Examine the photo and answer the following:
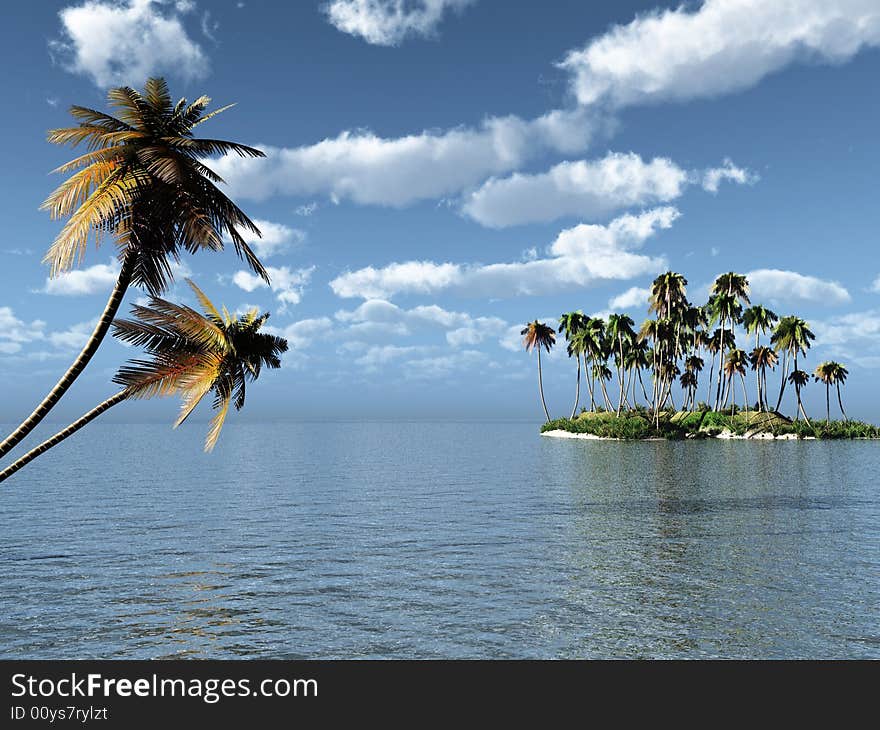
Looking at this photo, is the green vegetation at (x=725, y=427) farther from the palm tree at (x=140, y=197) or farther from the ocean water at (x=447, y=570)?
the palm tree at (x=140, y=197)

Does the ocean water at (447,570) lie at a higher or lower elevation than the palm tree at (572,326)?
lower

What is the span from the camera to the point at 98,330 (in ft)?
50.7

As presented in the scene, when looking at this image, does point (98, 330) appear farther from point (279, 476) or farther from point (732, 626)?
point (279, 476)

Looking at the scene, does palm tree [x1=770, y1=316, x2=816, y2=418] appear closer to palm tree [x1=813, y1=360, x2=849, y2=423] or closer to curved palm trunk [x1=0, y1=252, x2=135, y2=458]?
palm tree [x1=813, y1=360, x2=849, y2=423]

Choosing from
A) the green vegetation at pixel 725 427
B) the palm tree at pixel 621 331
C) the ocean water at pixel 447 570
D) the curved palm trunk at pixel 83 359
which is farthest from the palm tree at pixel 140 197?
the palm tree at pixel 621 331

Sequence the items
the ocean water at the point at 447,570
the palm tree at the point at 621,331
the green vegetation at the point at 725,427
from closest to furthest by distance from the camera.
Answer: the ocean water at the point at 447,570 < the green vegetation at the point at 725,427 < the palm tree at the point at 621,331

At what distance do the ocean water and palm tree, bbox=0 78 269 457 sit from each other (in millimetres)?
6374

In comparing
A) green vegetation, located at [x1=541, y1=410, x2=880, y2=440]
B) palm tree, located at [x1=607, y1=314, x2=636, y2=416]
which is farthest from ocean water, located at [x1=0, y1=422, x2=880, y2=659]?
palm tree, located at [x1=607, y1=314, x2=636, y2=416]

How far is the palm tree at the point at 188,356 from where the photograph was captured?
1630cm

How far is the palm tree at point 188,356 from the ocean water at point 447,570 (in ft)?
15.6

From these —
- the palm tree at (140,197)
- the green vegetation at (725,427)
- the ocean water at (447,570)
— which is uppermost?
the palm tree at (140,197)

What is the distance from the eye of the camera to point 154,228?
657 inches

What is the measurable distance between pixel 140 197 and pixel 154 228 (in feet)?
2.69
